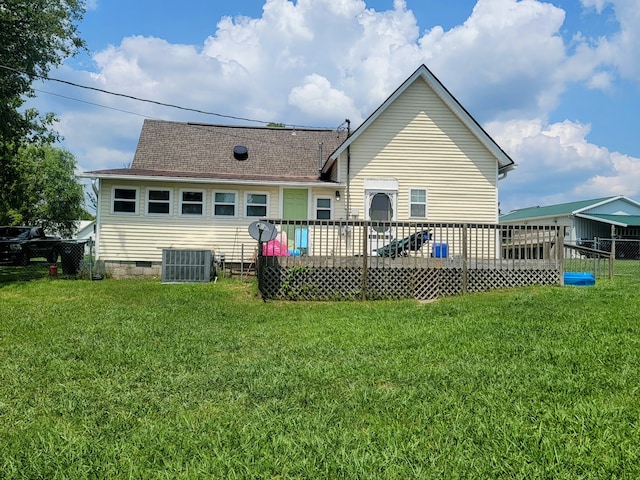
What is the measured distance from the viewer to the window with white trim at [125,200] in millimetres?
14219

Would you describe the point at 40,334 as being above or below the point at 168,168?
below

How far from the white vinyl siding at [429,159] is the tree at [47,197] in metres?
29.9

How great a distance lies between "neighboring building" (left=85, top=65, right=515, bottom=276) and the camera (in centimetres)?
1427

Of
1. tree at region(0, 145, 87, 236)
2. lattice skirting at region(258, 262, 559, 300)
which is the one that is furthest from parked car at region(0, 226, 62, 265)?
tree at region(0, 145, 87, 236)

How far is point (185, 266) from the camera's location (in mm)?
12195

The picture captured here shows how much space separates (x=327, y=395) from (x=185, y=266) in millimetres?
9154

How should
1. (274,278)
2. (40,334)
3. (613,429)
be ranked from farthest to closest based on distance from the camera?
(274,278) → (40,334) → (613,429)

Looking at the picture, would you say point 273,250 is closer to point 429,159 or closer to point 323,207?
point 323,207

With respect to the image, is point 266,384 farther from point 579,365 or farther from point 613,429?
point 579,365

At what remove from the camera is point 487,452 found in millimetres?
2789

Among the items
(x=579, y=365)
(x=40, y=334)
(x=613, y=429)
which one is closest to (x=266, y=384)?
(x=613, y=429)

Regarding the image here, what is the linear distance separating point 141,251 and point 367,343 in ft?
35.2

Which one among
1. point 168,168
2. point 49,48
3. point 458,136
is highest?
point 49,48

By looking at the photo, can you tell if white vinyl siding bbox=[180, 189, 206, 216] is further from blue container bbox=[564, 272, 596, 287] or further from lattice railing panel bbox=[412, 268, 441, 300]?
blue container bbox=[564, 272, 596, 287]
